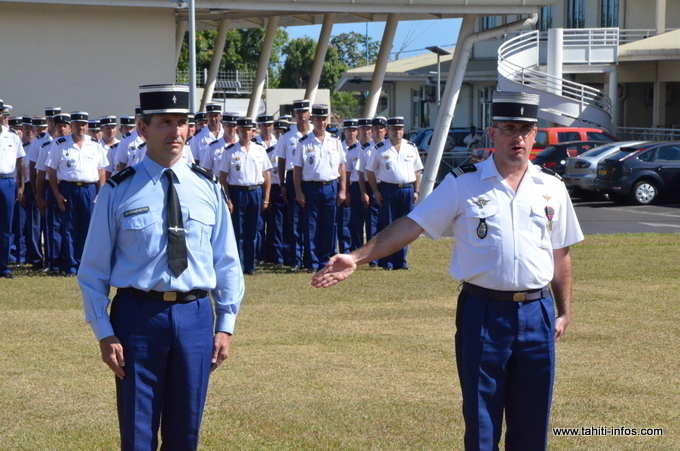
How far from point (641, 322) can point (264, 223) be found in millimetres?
7369

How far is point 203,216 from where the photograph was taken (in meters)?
5.19

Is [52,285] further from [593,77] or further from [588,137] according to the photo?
[593,77]

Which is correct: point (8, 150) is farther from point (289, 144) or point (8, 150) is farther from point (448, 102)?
point (448, 102)

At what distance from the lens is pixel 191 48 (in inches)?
848

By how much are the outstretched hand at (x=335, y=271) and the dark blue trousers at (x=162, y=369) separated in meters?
0.60

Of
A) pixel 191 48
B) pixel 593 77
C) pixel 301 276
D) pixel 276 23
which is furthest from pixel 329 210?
pixel 593 77

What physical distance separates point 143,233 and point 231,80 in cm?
6288

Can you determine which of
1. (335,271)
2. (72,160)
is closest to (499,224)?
(335,271)

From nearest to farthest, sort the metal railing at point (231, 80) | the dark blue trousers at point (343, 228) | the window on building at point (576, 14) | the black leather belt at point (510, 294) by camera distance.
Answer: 1. the black leather belt at point (510, 294)
2. the dark blue trousers at point (343, 228)
3. the window on building at point (576, 14)
4. the metal railing at point (231, 80)

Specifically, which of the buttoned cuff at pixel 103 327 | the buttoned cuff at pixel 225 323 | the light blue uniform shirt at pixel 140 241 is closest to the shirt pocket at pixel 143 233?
the light blue uniform shirt at pixel 140 241

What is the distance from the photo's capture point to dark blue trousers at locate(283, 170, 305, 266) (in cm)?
1630

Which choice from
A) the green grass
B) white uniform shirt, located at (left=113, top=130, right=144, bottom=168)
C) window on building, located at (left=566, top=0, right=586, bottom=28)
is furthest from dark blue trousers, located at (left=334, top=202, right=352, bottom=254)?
window on building, located at (left=566, top=0, right=586, bottom=28)

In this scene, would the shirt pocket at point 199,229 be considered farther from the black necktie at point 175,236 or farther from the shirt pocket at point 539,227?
the shirt pocket at point 539,227

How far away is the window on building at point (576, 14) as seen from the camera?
5162 cm
